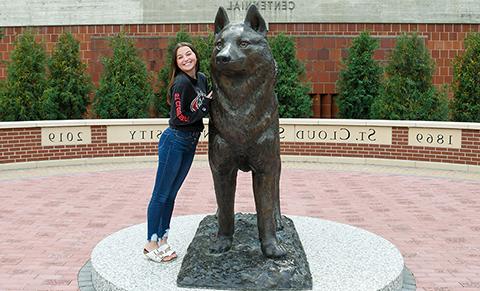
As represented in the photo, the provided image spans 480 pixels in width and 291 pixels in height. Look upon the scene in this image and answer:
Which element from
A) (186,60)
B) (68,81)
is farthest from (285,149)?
(186,60)

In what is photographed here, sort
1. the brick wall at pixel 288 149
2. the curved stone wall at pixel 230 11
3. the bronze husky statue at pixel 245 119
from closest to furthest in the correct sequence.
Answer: the bronze husky statue at pixel 245 119
the brick wall at pixel 288 149
the curved stone wall at pixel 230 11

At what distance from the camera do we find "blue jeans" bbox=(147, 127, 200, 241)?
5.20m

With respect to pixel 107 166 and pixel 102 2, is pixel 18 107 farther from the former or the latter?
pixel 102 2

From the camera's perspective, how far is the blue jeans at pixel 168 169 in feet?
17.1

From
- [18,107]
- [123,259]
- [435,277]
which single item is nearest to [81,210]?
[123,259]

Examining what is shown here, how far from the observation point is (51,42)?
693 inches

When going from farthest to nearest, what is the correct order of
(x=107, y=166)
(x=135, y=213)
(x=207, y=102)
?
1. (x=107, y=166)
2. (x=135, y=213)
3. (x=207, y=102)

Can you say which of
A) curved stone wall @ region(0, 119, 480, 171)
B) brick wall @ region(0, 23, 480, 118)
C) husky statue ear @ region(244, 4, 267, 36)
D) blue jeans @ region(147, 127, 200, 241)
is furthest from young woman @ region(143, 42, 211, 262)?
brick wall @ region(0, 23, 480, 118)

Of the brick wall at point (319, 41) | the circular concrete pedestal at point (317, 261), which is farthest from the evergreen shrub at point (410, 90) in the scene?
the circular concrete pedestal at point (317, 261)

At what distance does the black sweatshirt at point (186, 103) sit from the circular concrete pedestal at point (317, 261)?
1300mm

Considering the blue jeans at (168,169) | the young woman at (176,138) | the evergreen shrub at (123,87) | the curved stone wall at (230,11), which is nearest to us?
the young woman at (176,138)

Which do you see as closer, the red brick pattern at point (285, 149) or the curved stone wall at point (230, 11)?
the red brick pattern at point (285, 149)

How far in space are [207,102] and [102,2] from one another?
1339cm

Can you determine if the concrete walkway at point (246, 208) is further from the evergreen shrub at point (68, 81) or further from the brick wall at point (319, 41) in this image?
the brick wall at point (319, 41)
